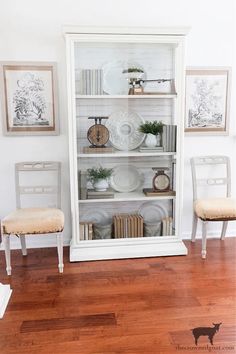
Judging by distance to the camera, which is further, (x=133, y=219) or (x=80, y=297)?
(x=133, y=219)

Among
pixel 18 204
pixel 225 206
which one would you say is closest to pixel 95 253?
pixel 18 204

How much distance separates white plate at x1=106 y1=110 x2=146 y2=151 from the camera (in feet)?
10.3

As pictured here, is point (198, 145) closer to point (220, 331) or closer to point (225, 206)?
point (225, 206)

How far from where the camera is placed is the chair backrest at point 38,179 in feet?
10.4

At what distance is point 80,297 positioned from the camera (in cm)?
245

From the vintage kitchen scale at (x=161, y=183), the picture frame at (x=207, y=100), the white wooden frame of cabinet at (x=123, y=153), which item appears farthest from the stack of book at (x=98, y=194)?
the picture frame at (x=207, y=100)

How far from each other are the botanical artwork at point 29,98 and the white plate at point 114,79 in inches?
19.8

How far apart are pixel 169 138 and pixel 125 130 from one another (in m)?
0.41

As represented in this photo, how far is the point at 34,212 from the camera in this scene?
293 cm

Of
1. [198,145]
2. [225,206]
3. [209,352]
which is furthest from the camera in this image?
[198,145]

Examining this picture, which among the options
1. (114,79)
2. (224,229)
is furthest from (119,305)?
(114,79)

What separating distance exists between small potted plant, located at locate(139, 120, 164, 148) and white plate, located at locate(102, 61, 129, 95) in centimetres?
36

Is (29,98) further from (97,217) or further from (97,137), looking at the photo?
(97,217)

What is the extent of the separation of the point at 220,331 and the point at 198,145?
1897 millimetres
